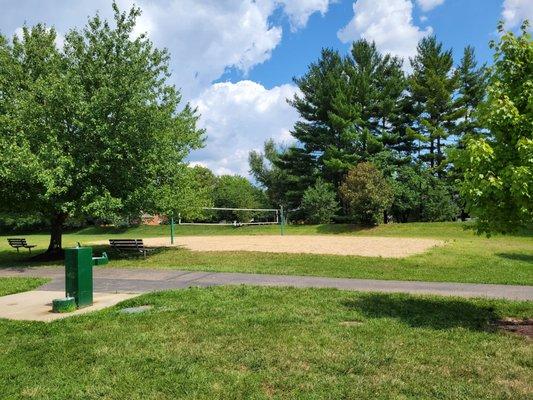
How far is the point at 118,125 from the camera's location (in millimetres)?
17156

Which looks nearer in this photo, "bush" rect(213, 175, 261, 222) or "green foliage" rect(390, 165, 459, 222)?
"green foliage" rect(390, 165, 459, 222)

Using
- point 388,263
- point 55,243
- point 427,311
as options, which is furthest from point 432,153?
point 427,311

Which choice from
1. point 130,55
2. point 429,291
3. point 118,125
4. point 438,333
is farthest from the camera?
point 130,55

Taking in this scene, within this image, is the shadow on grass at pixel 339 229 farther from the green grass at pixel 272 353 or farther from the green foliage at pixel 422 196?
the green grass at pixel 272 353

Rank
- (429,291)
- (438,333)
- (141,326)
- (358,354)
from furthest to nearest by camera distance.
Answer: (429,291) < (141,326) < (438,333) < (358,354)

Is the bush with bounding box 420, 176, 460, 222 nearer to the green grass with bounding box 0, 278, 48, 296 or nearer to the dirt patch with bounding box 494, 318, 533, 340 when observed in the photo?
the green grass with bounding box 0, 278, 48, 296

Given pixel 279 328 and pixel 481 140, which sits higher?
pixel 481 140

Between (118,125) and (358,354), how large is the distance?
13.8 metres

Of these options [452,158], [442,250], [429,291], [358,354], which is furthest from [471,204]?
[442,250]

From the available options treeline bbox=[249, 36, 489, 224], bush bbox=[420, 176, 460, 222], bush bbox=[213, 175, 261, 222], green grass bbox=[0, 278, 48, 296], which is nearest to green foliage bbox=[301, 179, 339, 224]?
treeline bbox=[249, 36, 489, 224]

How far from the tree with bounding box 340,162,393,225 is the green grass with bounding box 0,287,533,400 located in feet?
93.7

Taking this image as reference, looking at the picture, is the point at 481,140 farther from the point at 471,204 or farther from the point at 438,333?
the point at 438,333

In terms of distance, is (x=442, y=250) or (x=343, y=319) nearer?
(x=343, y=319)

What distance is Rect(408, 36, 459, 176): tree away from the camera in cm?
4366
